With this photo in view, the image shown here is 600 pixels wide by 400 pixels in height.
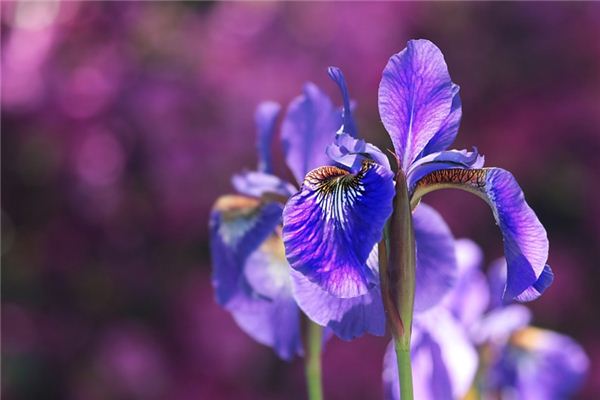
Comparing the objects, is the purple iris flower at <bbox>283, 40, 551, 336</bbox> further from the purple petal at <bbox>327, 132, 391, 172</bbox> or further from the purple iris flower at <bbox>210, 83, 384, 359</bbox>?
the purple iris flower at <bbox>210, 83, 384, 359</bbox>

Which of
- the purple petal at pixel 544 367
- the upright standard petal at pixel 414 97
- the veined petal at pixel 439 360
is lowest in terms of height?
the purple petal at pixel 544 367

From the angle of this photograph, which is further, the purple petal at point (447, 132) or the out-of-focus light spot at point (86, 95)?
the out-of-focus light spot at point (86, 95)

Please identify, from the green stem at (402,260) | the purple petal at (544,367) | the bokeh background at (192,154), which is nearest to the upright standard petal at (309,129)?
the green stem at (402,260)

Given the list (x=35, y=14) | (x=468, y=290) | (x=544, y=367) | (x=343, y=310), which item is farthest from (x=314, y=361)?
(x=35, y=14)

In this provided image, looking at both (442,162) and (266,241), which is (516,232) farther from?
(266,241)

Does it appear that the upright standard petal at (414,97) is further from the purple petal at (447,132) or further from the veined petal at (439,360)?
the veined petal at (439,360)

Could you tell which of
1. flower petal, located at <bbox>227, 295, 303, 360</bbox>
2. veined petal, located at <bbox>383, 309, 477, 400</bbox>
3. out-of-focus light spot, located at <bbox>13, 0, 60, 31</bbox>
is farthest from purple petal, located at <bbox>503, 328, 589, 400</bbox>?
out-of-focus light spot, located at <bbox>13, 0, 60, 31</bbox>
